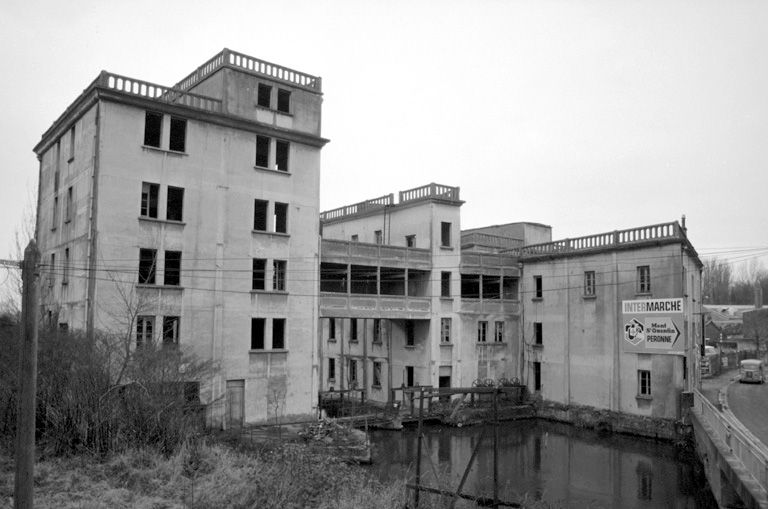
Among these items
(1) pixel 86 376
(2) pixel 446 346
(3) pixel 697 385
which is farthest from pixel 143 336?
(3) pixel 697 385

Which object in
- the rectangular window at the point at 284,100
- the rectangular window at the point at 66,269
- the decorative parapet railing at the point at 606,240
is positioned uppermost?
the rectangular window at the point at 284,100

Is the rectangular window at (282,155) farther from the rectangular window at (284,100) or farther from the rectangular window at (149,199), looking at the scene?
the rectangular window at (149,199)

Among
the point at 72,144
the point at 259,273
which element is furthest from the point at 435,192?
the point at 72,144

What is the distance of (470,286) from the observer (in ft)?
144

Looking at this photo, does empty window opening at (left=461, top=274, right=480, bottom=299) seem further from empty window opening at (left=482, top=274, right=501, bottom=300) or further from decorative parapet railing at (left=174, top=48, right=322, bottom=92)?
decorative parapet railing at (left=174, top=48, right=322, bottom=92)

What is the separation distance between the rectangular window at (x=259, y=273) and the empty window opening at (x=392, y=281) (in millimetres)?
10296

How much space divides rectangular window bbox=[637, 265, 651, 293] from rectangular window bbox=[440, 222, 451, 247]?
1187 cm

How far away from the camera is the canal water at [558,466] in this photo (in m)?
22.6

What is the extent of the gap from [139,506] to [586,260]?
30642 millimetres

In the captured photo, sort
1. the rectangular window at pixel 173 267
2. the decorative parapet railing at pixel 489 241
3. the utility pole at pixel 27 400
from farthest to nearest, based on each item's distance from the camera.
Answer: the decorative parapet railing at pixel 489 241
the rectangular window at pixel 173 267
the utility pole at pixel 27 400

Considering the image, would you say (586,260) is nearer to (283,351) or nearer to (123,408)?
(283,351)

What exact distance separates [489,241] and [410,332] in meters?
10.7

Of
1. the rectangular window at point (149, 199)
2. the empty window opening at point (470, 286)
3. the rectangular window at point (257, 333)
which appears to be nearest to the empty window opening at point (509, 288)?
the empty window opening at point (470, 286)

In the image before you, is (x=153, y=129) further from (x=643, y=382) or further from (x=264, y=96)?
(x=643, y=382)
